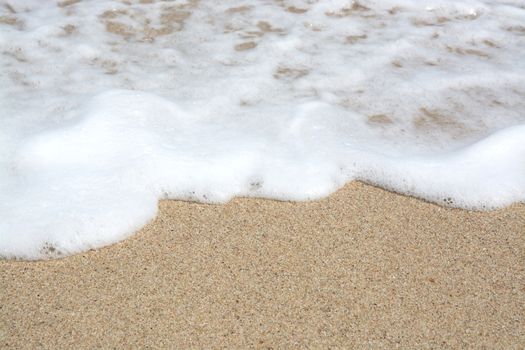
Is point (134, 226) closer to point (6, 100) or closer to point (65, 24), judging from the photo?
point (6, 100)

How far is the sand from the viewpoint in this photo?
5.06 ft

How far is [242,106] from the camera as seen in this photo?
253 centimetres

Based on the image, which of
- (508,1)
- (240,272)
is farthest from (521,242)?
(508,1)

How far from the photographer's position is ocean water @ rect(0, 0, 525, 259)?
204 cm

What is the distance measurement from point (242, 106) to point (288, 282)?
1031 mm

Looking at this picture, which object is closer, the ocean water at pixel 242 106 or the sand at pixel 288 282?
the sand at pixel 288 282

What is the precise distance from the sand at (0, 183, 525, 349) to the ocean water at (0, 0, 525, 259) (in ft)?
0.31

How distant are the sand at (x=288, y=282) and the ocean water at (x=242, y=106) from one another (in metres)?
0.09

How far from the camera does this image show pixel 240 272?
68.1 inches

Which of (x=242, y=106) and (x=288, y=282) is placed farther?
(x=242, y=106)

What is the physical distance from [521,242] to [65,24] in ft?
8.42

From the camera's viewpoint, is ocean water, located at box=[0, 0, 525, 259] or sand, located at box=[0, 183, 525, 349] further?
ocean water, located at box=[0, 0, 525, 259]

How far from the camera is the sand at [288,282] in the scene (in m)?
1.54

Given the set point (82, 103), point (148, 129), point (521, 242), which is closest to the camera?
point (521, 242)
